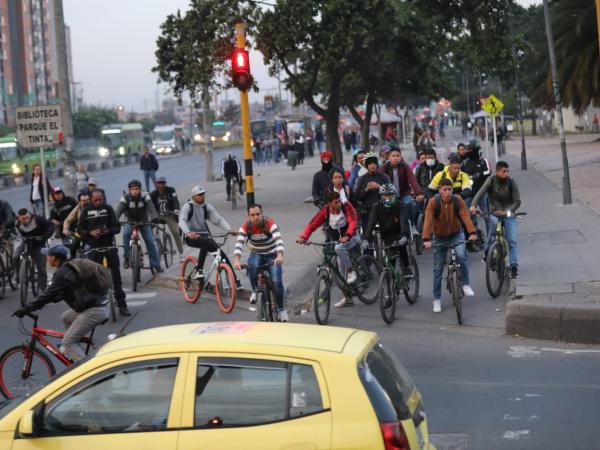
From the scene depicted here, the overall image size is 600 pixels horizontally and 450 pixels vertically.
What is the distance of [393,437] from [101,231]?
32.7 ft

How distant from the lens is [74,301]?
10219mm

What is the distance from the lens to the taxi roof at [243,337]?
563cm

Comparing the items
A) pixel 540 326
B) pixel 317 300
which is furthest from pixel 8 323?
pixel 540 326

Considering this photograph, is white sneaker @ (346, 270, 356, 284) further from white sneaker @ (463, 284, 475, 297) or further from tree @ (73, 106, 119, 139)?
tree @ (73, 106, 119, 139)

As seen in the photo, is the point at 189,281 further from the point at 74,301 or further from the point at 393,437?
the point at 393,437

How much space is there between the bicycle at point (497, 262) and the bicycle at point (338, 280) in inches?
58.6

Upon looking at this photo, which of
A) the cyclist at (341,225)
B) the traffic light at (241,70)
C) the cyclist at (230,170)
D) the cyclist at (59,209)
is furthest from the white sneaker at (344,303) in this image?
the cyclist at (230,170)

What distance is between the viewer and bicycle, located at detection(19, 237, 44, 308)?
52.0 feet

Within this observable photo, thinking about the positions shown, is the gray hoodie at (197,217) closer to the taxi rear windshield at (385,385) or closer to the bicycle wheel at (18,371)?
the bicycle wheel at (18,371)

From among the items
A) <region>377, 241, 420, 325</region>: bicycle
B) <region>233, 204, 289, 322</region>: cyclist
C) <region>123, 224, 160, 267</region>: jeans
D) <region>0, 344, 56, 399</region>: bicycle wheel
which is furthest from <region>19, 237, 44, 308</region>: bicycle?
<region>0, 344, 56, 399</region>: bicycle wheel

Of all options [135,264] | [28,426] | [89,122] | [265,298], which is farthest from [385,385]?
[89,122]

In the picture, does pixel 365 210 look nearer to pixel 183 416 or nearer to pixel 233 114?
pixel 183 416

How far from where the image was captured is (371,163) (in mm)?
16297

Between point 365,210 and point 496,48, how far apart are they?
16780 mm
